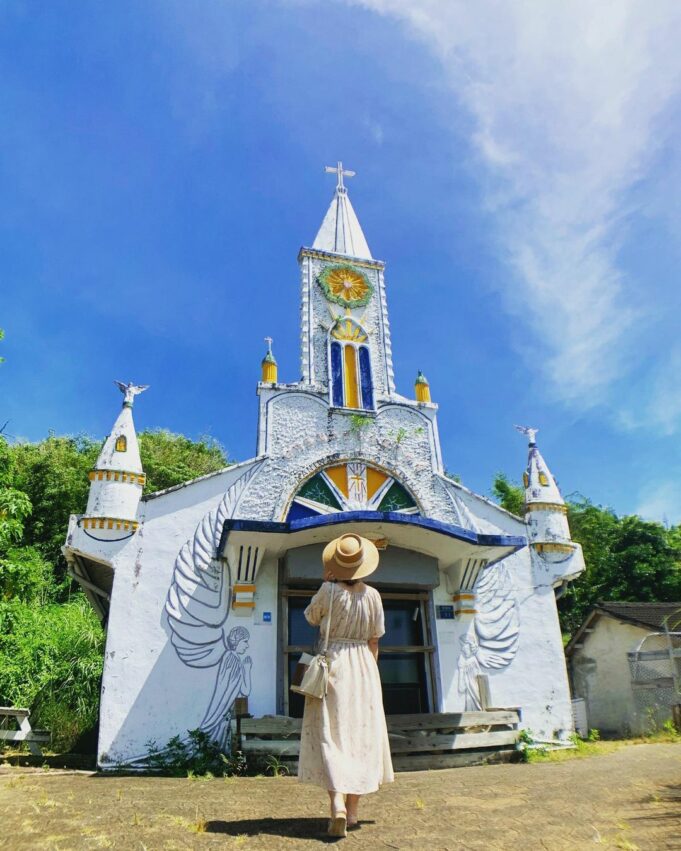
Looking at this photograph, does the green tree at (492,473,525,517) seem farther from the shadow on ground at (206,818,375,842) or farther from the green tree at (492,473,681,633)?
the shadow on ground at (206,818,375,842)

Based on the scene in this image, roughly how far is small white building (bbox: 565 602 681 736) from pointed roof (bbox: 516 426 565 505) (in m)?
4.66

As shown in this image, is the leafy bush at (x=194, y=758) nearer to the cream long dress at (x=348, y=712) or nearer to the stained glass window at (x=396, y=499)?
the cream long dress at (x=348, y=712)

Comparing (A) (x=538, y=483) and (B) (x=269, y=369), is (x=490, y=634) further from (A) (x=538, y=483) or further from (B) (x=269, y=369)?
(B) (x=269, y=369)

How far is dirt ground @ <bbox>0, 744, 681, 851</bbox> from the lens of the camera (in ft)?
12.0

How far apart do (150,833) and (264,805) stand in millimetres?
1403

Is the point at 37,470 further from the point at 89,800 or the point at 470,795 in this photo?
the point at 470,795

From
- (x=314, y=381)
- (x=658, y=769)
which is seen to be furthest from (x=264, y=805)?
(x=314, y=381)

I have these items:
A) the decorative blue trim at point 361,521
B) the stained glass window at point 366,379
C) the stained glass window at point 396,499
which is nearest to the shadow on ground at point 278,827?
the decorative blue trim at point 361,521

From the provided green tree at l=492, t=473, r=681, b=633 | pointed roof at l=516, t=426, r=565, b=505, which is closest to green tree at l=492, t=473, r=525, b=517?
green tree at l=492, t=473, r=681, b=633

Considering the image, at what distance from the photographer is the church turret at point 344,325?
11.9m

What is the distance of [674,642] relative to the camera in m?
15.1

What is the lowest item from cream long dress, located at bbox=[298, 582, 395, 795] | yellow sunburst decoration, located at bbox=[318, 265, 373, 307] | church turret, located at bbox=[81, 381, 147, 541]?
cream long dress, located at bbox=[298, 582, 395, 795]

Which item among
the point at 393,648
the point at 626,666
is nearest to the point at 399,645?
the point at 393,648

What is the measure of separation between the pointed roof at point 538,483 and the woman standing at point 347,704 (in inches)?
297
